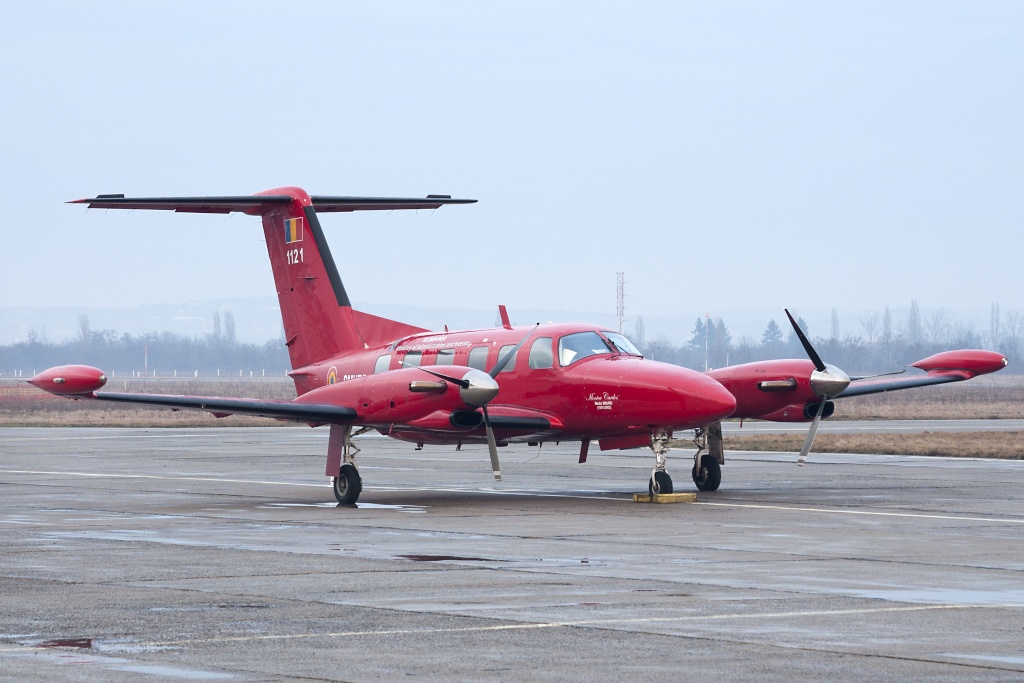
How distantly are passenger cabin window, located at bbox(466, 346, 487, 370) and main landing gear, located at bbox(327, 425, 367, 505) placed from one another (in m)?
2.48

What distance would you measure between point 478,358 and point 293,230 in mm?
6096

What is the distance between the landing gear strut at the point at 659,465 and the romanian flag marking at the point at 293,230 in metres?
9.28

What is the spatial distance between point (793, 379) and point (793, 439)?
61.3 ft

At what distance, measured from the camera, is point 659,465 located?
21438 mm

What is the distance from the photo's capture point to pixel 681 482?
26.2 meters

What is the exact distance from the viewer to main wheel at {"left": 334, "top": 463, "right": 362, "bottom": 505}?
21344mm

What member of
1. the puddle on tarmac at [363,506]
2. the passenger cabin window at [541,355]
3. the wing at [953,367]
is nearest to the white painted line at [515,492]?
the passenger cabin window at [541,355]

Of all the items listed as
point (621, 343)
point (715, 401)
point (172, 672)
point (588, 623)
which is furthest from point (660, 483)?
point (172, 672)

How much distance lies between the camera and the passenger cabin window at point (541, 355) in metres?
22.3

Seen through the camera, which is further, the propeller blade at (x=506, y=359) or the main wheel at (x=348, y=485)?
the propeller blade at (x=506, y=359)

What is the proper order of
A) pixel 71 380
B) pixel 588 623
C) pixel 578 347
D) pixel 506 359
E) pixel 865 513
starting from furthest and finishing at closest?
pixel 506 359 → pixel 578 347 → pixel 71 380 → pixel 865 513 → pixel 588 623

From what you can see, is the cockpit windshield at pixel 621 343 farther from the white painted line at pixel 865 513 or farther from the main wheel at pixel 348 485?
the main wheel at pixel 348 485

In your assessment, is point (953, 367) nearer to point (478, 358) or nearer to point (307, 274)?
point (478, 358)

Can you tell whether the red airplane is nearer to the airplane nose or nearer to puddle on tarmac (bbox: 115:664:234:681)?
the airplane nose
